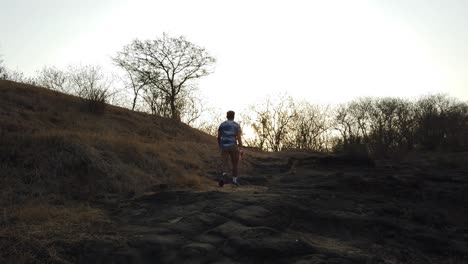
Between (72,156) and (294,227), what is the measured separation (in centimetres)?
548

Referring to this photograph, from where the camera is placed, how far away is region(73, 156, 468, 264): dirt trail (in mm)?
5020

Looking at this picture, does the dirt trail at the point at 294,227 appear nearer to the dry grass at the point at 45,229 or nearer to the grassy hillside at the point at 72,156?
the dry grass at the point at 45,229

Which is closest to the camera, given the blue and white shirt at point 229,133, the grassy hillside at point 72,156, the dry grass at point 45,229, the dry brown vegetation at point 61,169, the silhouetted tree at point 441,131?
the dry grass at point 45,229

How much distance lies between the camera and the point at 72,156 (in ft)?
30.1

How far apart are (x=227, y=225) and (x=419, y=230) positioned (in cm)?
330

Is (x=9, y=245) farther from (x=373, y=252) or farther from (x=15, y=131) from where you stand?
(x=15, y=131)

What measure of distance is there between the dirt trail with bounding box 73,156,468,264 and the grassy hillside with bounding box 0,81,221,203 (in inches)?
54.9

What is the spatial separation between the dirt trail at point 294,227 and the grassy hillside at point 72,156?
1395 millimetres

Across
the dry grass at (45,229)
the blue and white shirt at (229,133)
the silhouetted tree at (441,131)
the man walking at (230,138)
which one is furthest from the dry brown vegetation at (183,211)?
the silhouetted tree at (441,131)

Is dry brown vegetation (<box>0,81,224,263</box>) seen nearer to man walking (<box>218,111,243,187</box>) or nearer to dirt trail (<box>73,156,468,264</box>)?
dirt trail (<box>73,156,468,264</box>)

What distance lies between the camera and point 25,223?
562cm

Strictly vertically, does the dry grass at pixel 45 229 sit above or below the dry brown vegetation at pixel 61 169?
below

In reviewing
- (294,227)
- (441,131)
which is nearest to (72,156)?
(294,227)

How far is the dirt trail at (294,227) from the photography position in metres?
5.02
